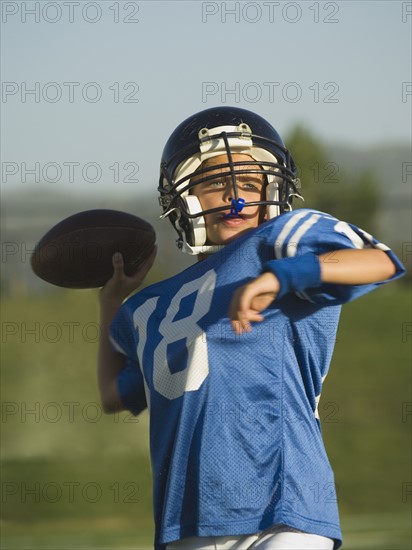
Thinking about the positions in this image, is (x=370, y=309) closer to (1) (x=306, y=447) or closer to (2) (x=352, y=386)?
(2) (x=352, y=386)

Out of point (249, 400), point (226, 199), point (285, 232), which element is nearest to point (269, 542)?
point (249, 400)

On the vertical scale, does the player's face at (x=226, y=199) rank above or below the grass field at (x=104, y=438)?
above

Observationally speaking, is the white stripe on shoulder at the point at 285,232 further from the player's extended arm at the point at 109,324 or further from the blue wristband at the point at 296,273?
the player's extended arm at the point at 109,324

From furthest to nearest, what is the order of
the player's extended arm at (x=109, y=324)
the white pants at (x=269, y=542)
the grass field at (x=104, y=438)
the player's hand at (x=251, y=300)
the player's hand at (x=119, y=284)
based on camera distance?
the grass field at (x=104, y=438) → the player's hand at (x=119, y=284) → the player's extended arm at (x=109, y=324) → the white pants at (x=269, y=542) → the player's hand at (x=251, y=300)

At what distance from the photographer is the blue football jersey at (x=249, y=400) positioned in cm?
172

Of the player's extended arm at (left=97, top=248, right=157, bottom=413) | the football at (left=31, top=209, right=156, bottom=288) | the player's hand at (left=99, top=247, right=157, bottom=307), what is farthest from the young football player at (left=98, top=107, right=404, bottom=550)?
the football at (left=31, top=209, right=156, bottom=288)

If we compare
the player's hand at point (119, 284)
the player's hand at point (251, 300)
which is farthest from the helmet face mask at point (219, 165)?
the player's hand at point (251, 300)

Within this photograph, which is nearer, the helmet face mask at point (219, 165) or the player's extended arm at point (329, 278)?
the player's extended arm at point (329, 278)

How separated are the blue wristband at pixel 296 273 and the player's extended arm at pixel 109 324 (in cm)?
64

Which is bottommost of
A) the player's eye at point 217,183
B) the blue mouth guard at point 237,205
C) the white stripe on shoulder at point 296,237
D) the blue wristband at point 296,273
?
the blue wristband at point 296,273

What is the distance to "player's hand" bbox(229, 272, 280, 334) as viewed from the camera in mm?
1532

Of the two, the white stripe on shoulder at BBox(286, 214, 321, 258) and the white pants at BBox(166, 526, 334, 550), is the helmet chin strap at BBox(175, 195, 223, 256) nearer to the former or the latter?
the white stripe on shoulder at BBox(286, 214, 321, 258)

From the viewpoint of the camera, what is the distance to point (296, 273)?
1612 millimetres

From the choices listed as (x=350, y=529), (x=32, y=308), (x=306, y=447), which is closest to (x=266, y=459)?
(x=306, y=447)
